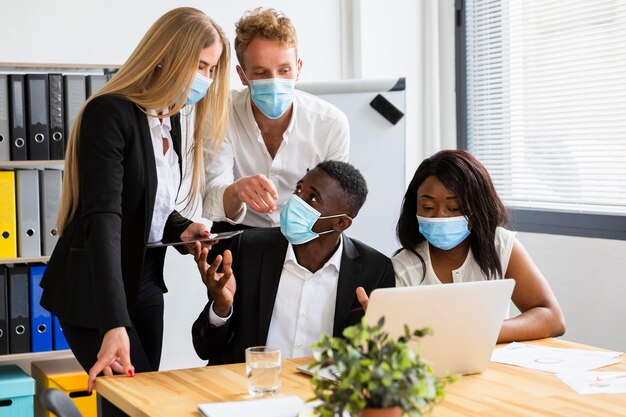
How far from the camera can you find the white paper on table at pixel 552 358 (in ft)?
5.96

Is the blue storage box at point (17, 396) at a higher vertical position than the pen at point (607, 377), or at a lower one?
lower

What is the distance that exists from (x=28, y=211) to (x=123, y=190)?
4.92 ft

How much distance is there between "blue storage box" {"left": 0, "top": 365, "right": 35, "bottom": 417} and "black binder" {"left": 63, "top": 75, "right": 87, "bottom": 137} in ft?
3.08

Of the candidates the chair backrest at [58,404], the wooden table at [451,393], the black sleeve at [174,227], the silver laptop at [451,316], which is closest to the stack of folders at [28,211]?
the black sleeve at [174,227]

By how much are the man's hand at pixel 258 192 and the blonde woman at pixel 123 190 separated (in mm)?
193

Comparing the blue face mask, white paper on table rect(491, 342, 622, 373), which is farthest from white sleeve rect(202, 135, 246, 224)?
white paper on table rect(491, 342, 622, 373)

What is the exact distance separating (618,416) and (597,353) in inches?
19.5

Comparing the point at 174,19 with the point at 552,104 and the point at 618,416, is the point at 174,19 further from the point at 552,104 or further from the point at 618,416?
the point at 552,104

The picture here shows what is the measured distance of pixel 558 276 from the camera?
3539mm

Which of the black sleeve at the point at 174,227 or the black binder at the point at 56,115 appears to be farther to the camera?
the black binder at the point at 56,115

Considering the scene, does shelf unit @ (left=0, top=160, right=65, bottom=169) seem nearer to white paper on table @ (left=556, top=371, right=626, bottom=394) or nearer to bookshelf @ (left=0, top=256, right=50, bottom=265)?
bookshelf @ (left=0, top=256, right=50, bottom=265)

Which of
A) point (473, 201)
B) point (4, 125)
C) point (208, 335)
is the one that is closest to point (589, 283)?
point (473, 201)

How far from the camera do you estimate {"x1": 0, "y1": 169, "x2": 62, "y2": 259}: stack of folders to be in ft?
10.4

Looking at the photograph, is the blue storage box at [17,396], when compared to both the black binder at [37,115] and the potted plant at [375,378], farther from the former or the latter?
the potted plant at [375,378]
